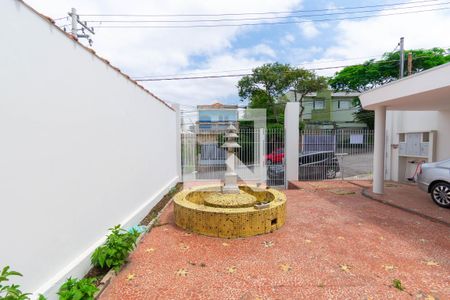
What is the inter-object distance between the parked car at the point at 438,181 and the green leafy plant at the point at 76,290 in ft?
25.1

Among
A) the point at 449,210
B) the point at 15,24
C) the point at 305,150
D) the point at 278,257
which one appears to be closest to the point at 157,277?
the point at 278,257

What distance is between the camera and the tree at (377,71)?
21312 millimetres

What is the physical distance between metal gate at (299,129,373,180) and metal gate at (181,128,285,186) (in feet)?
3.68

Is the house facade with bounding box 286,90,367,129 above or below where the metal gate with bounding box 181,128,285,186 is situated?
above

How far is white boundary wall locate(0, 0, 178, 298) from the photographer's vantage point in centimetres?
203

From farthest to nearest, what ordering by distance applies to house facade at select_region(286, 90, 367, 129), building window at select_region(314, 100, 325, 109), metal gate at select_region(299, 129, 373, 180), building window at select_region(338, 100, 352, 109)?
building window at select_region(338, 100, 352, 109) < building window at select_region(314, 100, 325, 109) < house facade at select_region(286, 90, 367, 129) < metal gate at select_region(299, 129, 373, 180)

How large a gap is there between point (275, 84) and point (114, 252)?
22.0 meters

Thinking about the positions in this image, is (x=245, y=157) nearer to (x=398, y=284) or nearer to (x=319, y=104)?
(x=398, y=284)

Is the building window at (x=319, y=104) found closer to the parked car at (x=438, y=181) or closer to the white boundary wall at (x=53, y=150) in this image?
the parked car at (x=438, y=181)

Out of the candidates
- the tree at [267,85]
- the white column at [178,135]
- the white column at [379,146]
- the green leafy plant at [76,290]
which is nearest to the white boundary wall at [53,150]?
the green leafy plant at [76,290]

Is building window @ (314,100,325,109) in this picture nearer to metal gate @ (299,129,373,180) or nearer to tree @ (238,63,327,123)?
tree @ (238,63,327,123)

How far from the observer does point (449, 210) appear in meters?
5.82

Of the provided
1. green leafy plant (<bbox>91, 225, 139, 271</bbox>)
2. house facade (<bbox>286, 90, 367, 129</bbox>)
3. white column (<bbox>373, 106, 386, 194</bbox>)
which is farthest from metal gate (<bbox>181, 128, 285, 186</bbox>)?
house facade (<bbox>286, 90, 367, 129</bbox>)

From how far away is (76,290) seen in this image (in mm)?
2434
